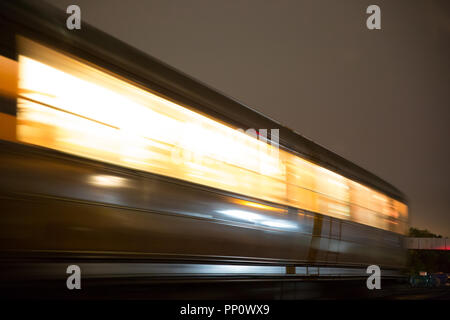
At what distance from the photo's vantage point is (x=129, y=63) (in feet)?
13.9

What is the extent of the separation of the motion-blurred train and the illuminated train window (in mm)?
11

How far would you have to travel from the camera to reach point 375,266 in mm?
8789

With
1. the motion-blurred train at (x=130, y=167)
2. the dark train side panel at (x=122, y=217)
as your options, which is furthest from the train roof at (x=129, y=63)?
the dark train side panel at (x=122, y=217)

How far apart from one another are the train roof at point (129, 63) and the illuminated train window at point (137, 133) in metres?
0.10

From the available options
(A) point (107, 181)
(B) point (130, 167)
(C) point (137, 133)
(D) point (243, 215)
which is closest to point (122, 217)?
(A) point (107, 181)

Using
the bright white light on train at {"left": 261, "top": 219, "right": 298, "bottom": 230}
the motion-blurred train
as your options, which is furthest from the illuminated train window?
the bright white light on train at {"left": 261, "top": 219, "right": 298, "bottom": 230}

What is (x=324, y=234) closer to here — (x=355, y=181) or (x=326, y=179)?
(x=326, y=179)

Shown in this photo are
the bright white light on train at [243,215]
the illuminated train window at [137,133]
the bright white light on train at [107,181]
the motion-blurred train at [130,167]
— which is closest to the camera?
the motion-blurred train at [130,167]

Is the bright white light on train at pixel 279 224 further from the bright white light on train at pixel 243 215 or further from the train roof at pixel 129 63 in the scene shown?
the train roof at pixel 129 63

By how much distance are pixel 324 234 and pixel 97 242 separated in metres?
4.31

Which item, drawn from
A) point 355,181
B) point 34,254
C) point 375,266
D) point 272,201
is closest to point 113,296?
point 34,254

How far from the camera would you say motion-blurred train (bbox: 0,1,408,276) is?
3238 mm

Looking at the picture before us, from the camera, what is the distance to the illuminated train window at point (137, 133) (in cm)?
341

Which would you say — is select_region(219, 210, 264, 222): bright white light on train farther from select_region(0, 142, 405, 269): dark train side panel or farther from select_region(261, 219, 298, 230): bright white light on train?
select_region(261, 219, 298, 230): bright white light on train
